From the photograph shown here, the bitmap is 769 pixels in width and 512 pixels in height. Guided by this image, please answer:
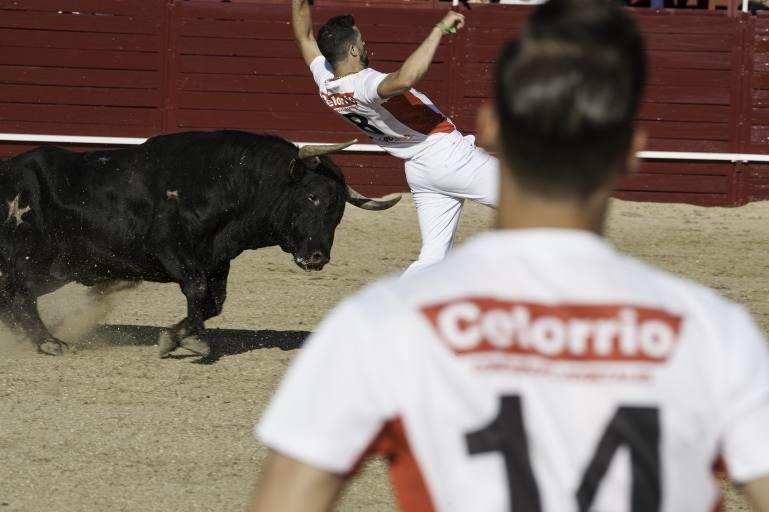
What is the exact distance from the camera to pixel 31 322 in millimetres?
7172

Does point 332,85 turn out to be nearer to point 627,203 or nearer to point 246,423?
point 246,423

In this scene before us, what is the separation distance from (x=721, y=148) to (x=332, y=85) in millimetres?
7539

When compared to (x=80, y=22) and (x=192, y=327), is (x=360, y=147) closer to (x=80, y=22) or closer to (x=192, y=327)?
(x=80, y=22)

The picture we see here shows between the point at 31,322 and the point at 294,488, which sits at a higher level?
the point at 294,488

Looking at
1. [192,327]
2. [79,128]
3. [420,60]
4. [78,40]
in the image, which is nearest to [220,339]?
[192,327]

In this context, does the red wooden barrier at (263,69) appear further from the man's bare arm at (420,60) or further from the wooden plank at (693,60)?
the man's bare arm at (420,60)

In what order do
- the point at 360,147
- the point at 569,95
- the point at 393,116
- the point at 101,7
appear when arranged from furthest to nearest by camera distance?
the point at 360,147 < the point at 101,7 < the point at 393,116 < the point at 569,95

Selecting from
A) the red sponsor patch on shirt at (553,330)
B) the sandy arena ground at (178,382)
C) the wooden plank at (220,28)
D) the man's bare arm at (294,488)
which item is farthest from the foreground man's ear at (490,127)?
the wooden plank at (220,28)

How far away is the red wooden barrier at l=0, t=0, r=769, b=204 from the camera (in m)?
13.0

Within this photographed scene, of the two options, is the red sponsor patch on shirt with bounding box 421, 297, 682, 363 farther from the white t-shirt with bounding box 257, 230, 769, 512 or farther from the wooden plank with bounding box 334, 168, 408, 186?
the wooden plank with bounding box 334, 168, 408, 186

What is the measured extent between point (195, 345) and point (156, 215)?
71 centimetres

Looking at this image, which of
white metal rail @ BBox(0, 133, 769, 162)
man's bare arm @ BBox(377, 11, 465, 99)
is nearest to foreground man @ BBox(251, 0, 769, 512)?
man's bare arm @ BBox(377, 11, 465, 99)

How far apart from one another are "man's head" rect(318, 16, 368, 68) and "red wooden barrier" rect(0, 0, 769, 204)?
631cm

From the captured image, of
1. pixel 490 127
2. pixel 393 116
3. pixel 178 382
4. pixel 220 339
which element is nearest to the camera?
pixel 490 127
